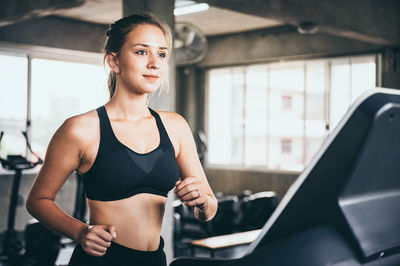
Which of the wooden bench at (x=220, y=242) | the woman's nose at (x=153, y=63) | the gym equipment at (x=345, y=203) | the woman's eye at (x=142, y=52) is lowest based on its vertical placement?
the wooden bench at (x=220, y=242)

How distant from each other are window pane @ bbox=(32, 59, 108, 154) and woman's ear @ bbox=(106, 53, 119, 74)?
20.4 ft

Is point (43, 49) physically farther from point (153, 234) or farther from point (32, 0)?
point (153, 234)

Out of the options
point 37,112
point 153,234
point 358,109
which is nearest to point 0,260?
point 37,112

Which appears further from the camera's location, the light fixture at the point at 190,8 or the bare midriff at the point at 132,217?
the light fixture at the point at 190,8

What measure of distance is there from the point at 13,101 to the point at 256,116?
384 cm

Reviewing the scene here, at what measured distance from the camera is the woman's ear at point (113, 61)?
1.26 metres

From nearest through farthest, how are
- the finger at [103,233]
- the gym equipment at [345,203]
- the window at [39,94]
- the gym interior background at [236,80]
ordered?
the gym equipment at [345,203] < the finger at [103,233] < the gym interior background at [236,80] < the window at [39,94]

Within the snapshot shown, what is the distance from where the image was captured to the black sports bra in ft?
3.87

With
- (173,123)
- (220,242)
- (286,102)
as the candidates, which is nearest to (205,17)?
(286,102)

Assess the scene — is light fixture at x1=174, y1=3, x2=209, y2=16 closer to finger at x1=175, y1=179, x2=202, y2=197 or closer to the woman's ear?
the woman's ear

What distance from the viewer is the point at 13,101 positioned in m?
6.91

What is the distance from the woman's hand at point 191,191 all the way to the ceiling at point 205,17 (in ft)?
17.2

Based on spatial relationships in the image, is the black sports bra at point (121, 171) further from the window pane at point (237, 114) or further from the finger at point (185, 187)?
the window pane at point (237, 114)

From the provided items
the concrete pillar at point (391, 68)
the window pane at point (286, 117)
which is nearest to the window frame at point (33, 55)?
the window pane at point (286, 117)
